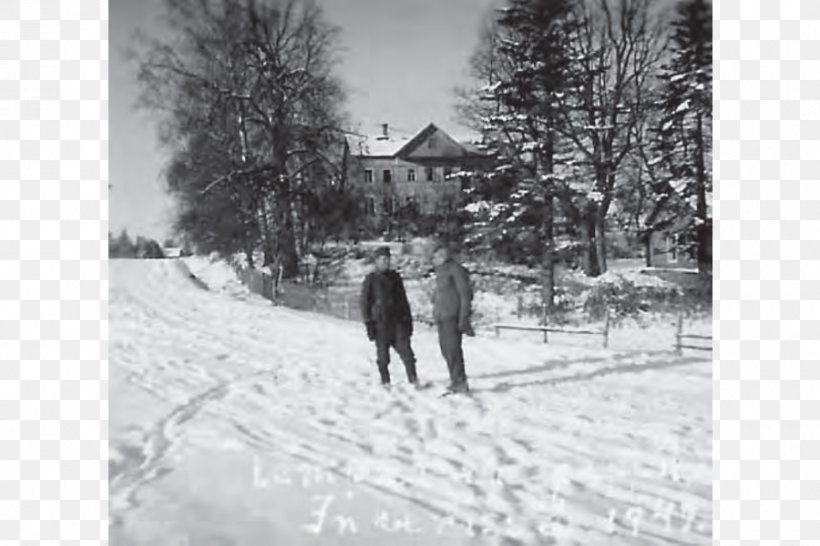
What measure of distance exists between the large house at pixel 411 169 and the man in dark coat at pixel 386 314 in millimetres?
252

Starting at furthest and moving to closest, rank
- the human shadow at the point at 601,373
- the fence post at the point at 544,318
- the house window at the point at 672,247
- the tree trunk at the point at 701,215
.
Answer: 1. the human shadow at the point at 601,373
2. the fence post at the point at 544,318
3. the house window at the point at 672,247
4. the tree trunk at the point at 701,215

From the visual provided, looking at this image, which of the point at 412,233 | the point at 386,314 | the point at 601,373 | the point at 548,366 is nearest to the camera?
the point at 412,233

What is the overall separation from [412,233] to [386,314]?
0.63 meters

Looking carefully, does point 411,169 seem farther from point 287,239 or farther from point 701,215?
point 701,215

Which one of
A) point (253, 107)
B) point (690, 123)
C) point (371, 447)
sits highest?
point (253, 107)

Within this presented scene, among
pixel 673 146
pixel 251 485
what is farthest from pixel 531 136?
pixel 251 485

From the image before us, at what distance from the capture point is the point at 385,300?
2.80m

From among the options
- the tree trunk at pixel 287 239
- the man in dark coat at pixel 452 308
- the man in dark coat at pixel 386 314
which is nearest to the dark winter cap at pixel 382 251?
the man in dark coat at pixel 386 314

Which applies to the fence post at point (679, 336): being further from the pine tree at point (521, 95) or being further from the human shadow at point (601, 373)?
the pine tree at point (521, 95)

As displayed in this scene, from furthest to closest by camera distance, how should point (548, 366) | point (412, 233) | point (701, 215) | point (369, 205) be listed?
point (548, 366)
point (412, 233)
point (369, 205)
point (701, 215)

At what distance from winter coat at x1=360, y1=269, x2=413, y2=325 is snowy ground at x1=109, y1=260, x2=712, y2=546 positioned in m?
0.27

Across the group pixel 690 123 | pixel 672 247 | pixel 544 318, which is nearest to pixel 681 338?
pixel 672 247

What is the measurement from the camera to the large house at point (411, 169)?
2146 mm

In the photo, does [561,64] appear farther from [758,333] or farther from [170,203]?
[170,203]
